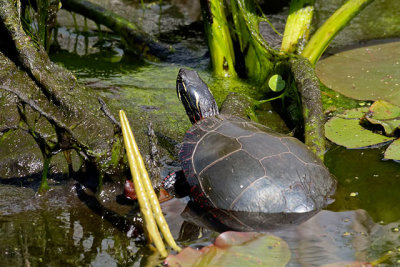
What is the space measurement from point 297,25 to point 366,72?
809mm

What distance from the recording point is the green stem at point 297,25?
4.75m

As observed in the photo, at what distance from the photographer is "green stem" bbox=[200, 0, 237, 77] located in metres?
4.91

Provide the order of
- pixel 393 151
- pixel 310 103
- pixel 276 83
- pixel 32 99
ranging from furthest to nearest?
pixel 276 83, pixel 310 103, pixel 32 99, pixel 393 151

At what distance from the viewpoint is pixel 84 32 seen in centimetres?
641

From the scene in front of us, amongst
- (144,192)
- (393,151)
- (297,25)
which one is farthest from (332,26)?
(144,192)

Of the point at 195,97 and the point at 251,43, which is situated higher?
the point at 251,43

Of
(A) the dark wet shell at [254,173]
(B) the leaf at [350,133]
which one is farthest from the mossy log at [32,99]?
(B) the leaf at [350,133]

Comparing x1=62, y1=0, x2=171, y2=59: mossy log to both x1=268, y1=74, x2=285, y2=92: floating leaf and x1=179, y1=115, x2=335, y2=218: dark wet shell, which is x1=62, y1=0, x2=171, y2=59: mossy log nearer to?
x1=268, y1=74, x2=285, y2=92: floating leaf

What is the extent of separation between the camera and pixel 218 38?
5012mm

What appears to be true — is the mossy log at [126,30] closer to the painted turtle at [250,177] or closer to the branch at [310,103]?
the branch at [310,103]

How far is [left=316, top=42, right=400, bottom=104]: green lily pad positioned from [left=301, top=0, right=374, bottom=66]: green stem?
336 millimetres

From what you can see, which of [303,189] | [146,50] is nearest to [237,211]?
[303,189]

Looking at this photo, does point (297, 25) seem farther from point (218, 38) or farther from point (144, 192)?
point (144, 192)

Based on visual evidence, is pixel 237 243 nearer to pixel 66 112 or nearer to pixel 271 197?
pixel 271 197
